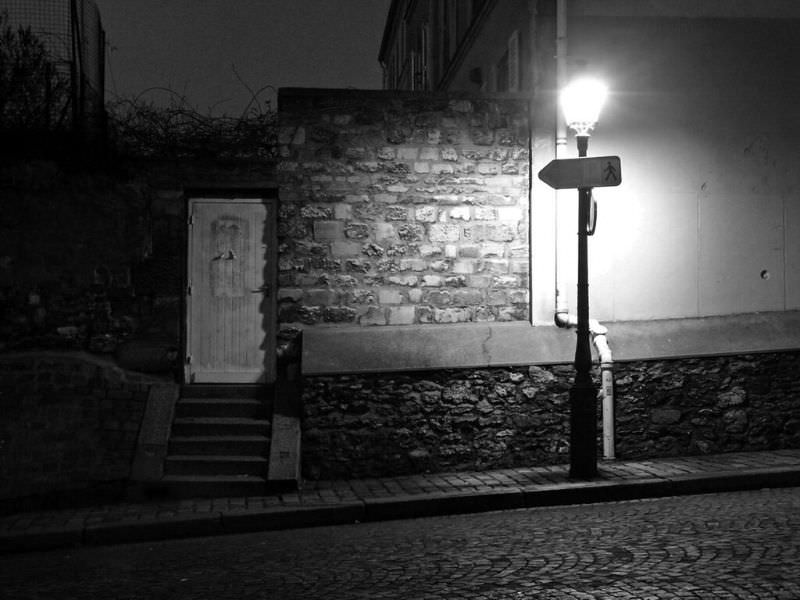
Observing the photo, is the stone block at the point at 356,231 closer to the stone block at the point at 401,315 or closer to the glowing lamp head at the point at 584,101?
the stone block at the point at 401,315

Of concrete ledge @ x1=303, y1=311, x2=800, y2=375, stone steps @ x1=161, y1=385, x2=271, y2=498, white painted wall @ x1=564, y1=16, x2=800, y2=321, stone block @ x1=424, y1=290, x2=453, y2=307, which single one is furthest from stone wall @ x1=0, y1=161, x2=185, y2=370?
white painted wall @ x1=564, y1=16, x2=800, y2=321

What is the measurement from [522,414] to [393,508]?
219 cm

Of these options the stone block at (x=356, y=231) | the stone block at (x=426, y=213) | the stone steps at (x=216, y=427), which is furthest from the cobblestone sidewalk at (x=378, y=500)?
the stone block at (x=426, y=213)

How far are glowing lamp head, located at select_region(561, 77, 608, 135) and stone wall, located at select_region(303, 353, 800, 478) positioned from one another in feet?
8.39

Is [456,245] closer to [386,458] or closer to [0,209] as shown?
[386,458]

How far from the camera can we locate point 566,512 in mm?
7598

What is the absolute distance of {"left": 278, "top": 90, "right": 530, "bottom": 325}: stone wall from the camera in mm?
9672

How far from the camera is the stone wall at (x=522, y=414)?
9.23 m

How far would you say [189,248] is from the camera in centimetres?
1026

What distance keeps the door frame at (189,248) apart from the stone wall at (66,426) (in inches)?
23.3

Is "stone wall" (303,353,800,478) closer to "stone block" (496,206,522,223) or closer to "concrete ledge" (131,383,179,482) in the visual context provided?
"concrete ledge" (131,383,179,482)

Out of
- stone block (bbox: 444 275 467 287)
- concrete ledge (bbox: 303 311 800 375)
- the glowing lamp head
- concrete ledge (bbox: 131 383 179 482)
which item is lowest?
concrete ledge (bbox: 131 383 179 482)

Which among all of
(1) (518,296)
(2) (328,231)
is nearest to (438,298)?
(1) (518,296)

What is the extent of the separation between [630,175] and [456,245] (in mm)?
2097
